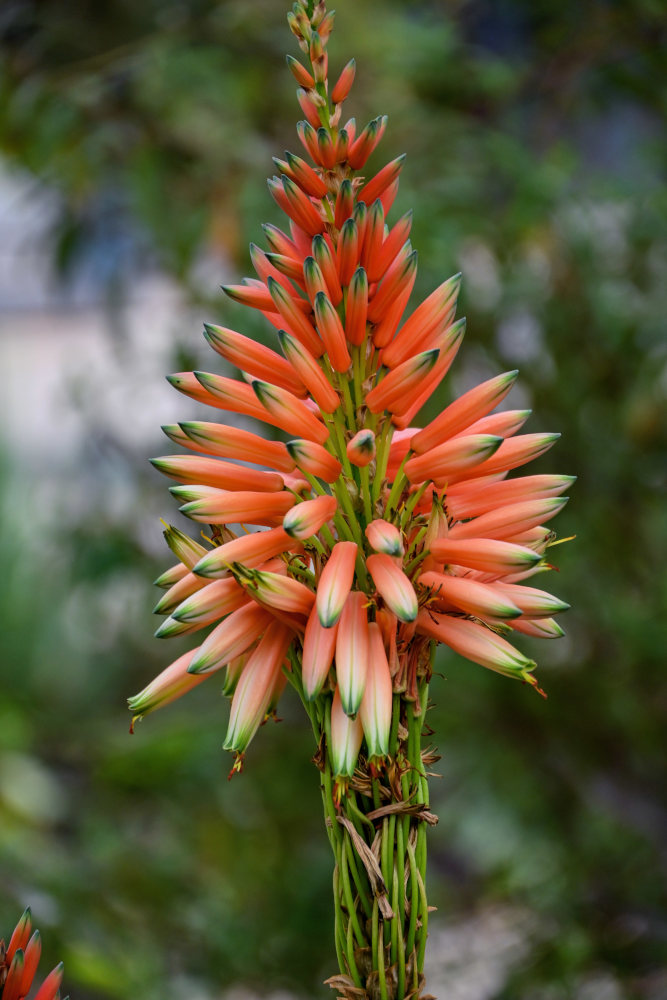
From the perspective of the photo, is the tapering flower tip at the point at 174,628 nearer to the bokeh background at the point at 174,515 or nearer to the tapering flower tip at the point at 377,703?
the tapering flower tip at the point at 377,703

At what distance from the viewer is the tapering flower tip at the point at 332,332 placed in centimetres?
52

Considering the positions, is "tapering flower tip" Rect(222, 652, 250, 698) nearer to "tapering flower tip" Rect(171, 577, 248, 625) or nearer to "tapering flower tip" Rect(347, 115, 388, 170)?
"tapering flower tip" Rect(171, 577, 248, 625)

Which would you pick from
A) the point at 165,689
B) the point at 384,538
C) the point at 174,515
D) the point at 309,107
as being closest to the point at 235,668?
the point at 165,689

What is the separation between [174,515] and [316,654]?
6.88 ft

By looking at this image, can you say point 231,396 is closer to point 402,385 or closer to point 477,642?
point 402,385

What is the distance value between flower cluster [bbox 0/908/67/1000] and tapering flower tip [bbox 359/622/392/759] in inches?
9.0

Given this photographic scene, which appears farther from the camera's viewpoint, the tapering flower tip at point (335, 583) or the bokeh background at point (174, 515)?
the bokeh background at point (174, 515)

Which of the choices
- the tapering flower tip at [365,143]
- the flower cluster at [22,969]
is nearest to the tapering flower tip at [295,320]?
the tapering flower tip at [365,143]

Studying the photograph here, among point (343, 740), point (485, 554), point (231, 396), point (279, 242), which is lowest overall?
point (343, 740)

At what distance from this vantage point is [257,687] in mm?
520

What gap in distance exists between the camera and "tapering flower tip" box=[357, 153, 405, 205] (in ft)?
1.86

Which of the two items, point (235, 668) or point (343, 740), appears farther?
point (235, 668)

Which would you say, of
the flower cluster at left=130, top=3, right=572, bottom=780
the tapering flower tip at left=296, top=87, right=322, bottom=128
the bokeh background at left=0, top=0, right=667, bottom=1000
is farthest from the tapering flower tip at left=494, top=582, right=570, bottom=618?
the bokeh background at left=0, top=0, right=667, bottom=1000

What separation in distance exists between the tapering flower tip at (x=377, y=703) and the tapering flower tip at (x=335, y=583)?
0.13ft
